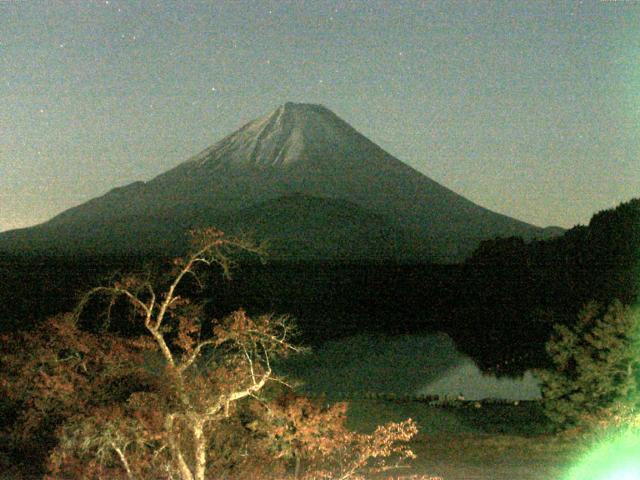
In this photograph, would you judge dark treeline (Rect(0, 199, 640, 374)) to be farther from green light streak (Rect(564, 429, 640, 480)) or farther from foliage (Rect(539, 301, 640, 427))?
green light streak (Rect(564, 429, 640, 480))

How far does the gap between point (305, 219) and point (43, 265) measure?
5727cm

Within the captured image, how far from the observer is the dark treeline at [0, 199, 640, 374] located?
3416 centimetres

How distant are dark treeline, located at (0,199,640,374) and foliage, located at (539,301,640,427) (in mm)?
8303

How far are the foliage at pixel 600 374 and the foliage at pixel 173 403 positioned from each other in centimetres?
379

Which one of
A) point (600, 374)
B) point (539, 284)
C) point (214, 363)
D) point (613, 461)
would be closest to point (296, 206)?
point (539, 284)

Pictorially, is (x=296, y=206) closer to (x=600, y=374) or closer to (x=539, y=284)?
(x=539, y=284)

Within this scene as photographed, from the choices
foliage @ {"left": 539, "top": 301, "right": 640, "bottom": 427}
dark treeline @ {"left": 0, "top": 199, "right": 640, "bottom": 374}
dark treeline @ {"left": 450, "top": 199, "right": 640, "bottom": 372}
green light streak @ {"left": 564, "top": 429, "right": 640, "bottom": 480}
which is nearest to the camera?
green light streak @ {"left": 564, "top": 429, "right": 640, "bottom": 480}

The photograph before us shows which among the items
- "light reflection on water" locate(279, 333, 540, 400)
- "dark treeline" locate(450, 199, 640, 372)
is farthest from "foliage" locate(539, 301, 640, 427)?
"dark treeline" locate(450, 199, 640, 372)

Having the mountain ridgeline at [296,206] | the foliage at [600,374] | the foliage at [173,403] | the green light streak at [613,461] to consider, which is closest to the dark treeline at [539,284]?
the foliage at [600,374]

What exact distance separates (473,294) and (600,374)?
3797 centimetres

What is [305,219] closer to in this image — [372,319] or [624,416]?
[372,319]

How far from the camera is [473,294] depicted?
50.1 meters

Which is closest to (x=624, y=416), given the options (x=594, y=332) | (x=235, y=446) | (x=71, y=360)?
(x=594, y=332)

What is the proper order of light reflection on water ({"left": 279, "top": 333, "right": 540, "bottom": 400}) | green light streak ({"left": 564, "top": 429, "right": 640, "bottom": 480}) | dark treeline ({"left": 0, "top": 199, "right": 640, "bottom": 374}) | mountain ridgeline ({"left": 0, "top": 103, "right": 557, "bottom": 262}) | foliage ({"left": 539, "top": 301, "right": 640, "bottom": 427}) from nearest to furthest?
green light streak ({"left": 564, "top": 429, "right": 640, "bottom": 480}), foliage ({"left": 539, "top": 301, "right": 640, "bottom": 427}), light reflection on water ({"left": 279, "top": 333, "right": 540, "bottom": 400}), dark treeline ({"left": 0, "top": 199, "right": 640, "bottom": 374}), mountain ridgeline ({"left": 0, "top": 103, "right": 557, "bottom": 262})
